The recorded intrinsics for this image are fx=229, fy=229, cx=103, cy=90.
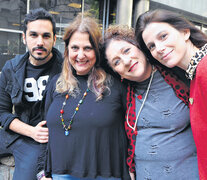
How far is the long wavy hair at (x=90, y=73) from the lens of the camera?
2.00 m

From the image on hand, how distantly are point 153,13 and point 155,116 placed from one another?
81 cm

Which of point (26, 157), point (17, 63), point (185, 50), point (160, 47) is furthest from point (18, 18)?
point (185, 50)

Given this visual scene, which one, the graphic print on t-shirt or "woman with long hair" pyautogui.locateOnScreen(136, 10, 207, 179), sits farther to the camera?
the graphic print on t-shirt

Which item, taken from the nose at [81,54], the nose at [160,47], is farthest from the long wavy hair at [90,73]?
the nose at [160,47]

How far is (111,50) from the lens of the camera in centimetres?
198

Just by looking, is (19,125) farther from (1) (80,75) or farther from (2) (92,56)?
(2) (92,56)

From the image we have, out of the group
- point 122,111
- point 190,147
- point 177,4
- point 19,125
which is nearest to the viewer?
point 190,147

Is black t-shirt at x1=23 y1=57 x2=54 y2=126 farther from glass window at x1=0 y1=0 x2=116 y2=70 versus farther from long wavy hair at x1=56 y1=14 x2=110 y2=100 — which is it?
glass window at x1=0 y1=0 x2=116 y2=70

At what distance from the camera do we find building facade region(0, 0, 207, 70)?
5.96 m

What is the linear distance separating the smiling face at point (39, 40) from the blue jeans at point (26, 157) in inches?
34.0

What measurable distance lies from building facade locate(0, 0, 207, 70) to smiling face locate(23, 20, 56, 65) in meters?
2.87

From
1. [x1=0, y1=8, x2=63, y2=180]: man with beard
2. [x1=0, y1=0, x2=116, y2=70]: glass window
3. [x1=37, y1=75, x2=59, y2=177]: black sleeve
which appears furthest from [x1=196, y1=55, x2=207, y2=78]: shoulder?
[x1=0, y1=0, x2=116, y2=70]: glass window

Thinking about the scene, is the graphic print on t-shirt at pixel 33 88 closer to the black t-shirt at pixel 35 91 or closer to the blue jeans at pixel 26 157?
the black t-shirt at pixel 35 91

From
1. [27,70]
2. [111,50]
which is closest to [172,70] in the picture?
[111,50]
